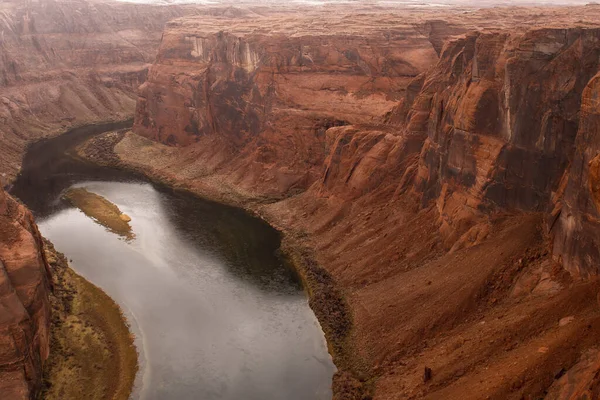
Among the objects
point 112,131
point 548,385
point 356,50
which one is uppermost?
point 356,50

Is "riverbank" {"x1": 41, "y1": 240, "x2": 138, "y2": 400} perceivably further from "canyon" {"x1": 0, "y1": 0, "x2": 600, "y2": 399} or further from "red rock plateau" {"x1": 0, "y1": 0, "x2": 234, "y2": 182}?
"red rock plateau" {"x1": 0, "y1": 0, "x2": 234, "y2": 182}

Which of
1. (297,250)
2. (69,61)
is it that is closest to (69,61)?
(69,61)

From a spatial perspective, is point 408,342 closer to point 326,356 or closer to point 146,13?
point 326,356

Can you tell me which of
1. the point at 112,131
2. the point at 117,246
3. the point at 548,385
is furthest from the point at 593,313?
the point at 112,131

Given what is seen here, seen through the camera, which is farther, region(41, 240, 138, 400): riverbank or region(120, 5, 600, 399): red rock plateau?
region(41, 240, 138, 400): riverbank

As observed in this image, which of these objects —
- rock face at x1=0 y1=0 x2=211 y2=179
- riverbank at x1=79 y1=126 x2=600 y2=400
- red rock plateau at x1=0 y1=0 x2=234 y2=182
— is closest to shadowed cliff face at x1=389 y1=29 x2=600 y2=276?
riverbank at x1=79 y1=126 x2=600 y2=400

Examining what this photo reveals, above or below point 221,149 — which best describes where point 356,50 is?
above

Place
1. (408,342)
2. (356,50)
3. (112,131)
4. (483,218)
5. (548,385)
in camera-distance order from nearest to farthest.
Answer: (548,385)
(408,342)
(483,218)
(356,50)
(112,131)
